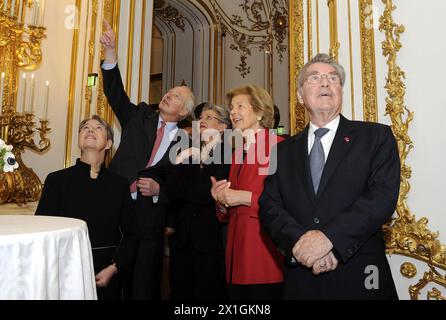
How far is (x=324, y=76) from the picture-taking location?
1.62 meters

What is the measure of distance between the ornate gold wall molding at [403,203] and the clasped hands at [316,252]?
88 cm

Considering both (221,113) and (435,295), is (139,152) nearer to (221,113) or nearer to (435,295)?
(221,113)

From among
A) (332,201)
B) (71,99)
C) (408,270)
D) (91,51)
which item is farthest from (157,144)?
(408,270)

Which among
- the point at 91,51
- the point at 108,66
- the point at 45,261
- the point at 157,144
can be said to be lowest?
the point at 45,261

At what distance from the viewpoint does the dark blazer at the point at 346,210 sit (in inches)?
54.3

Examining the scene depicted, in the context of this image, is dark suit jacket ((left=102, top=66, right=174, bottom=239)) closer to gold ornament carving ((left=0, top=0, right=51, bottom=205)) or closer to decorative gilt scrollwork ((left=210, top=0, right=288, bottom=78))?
gold ornament carving ((left=0, top=0, right=51, bottom=205))

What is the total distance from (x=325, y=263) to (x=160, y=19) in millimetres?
6603

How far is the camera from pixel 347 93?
244cm

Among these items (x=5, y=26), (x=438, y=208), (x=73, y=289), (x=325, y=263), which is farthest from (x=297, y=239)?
(x=5, y=26)

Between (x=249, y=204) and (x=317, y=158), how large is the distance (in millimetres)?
483

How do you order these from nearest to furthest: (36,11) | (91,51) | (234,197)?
(234,197), (36,11), (91,51)

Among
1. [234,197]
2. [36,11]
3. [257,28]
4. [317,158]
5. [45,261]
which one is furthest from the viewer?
[257,28]

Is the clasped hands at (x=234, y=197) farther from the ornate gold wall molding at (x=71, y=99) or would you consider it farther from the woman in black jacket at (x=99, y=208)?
the ornate gold wall molding at (x=71, y=99)

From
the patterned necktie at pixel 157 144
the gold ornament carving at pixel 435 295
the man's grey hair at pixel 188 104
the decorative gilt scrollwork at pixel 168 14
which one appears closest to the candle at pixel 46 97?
the patterned necktie at pixel 157 144
